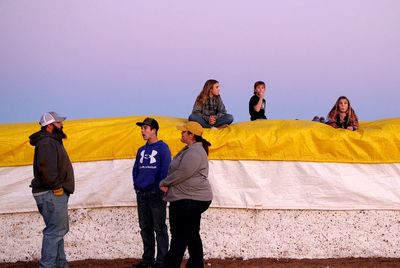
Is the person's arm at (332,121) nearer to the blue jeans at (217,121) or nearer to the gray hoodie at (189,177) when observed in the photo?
the blue jeans at (217,121)

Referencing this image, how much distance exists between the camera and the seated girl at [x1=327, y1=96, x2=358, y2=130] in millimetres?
9211

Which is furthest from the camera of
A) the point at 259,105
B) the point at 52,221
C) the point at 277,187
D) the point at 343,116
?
the point at 259,105

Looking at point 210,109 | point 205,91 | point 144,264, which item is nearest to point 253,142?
point 210,109

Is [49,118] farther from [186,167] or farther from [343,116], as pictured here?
[343,116]

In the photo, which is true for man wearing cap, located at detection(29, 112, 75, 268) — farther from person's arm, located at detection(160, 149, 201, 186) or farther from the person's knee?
the person's knee

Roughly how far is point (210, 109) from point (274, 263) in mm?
2194

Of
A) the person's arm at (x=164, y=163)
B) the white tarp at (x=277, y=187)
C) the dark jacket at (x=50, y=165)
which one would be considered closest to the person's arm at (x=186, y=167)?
the person's arm at (x=164, y=163)

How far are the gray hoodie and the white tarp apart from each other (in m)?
1.88

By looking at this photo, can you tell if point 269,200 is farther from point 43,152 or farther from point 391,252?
point 43,152

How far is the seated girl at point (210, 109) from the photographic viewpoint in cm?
921

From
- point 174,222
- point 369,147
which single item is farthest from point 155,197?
point 369,147

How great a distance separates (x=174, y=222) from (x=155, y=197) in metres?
0.97

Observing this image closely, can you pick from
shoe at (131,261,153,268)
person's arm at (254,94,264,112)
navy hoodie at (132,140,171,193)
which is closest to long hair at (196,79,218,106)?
person's arm at (254,94,264,112)

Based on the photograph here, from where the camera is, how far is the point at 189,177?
269 inches
